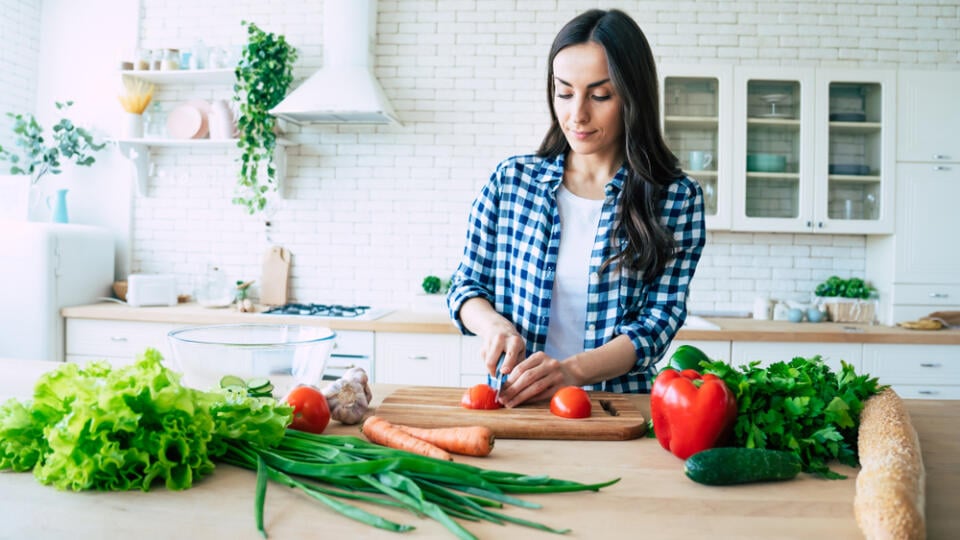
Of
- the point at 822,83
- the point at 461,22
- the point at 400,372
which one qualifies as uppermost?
the point at 461,22

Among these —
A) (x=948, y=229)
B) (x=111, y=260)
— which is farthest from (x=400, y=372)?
(x=948, y=229)

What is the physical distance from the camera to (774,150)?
392 centimetres

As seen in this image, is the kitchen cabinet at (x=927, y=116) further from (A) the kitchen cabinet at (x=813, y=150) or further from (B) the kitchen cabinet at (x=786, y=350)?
(B) the kitchen cabinet at (x=786, y=350)

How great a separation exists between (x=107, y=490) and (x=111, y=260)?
3808 mm

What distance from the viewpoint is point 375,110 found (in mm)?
3727

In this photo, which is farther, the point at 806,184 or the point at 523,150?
the point at 523,150

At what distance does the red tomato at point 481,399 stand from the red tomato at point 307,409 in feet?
1.05

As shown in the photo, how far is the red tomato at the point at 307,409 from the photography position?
1.24 meters

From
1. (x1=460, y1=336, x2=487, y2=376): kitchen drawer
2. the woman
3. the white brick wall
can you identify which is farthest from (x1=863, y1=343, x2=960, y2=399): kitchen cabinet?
the white brick wall

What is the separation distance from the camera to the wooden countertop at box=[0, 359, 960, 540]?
866 mm

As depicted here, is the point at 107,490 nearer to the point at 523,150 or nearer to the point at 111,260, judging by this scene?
the point at 523,150

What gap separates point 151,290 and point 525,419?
3.35 metres

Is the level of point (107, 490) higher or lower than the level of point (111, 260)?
lower

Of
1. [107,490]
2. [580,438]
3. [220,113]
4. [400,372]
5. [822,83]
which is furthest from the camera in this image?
[220,113]
